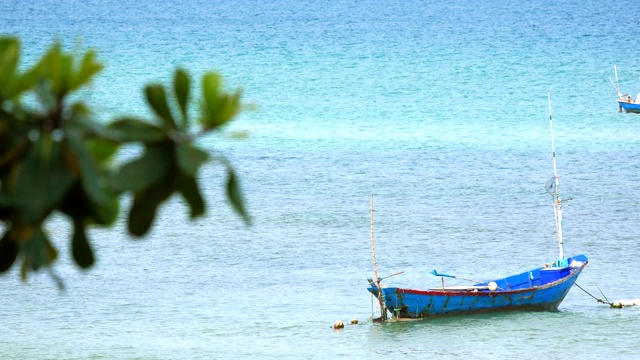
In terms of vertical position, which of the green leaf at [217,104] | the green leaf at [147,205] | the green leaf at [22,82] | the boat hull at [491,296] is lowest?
the boat hull at [491,296]

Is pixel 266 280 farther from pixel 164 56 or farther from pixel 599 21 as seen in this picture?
pixel 599 21

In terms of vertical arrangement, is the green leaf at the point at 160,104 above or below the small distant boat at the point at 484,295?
above

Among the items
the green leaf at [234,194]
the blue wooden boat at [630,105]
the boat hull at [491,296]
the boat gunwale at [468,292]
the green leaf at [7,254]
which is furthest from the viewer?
the blue wooden boat at [630,105]

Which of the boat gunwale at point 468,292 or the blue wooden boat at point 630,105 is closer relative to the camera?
the boat gunwale at point 468,292

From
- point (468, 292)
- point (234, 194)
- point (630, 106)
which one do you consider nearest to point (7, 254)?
point (234, 194)

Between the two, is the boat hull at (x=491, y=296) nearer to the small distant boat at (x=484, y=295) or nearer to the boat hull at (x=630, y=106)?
the small distant boat at (x=484, y=295)

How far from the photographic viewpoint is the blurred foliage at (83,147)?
1.42 meters

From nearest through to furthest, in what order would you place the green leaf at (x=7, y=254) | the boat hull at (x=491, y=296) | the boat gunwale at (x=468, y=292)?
1. the green leaf at (x=7, y=254)
2. the boat gunwale at (x=468, y=292)
3. the boat hull at (x=491, y=296)

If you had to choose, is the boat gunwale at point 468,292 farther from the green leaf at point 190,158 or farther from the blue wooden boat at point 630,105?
the blue wooden boat at point 630,105

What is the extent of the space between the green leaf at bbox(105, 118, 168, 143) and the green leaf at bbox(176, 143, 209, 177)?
0.03 meters

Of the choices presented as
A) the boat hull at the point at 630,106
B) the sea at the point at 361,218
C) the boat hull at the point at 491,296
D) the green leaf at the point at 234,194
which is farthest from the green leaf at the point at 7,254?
the boat hull at the point at 630,106

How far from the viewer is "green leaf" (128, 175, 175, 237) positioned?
1527 mm

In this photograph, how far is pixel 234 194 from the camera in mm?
1548

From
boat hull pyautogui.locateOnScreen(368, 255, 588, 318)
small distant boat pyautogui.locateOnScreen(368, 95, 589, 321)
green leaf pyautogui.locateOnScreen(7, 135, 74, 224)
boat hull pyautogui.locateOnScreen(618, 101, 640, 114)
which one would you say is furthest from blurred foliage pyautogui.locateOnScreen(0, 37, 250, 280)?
boat hull pyautogui.locateOnScreen(618, 101, 640, 114)
